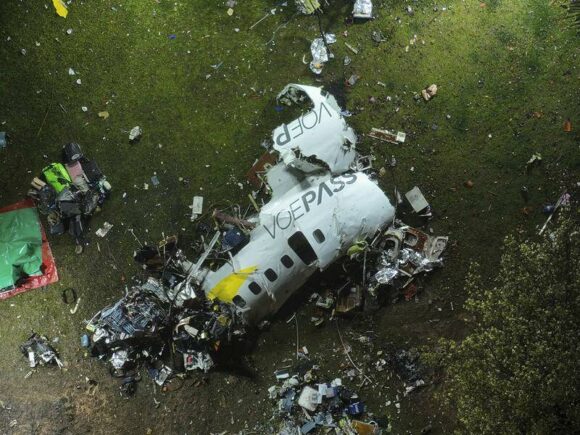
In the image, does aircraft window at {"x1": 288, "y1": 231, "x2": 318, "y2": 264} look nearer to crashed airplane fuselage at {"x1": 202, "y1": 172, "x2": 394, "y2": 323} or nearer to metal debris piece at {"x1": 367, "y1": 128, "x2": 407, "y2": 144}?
crashed airplane fuselage at {"x1": 202, "y1": 172, "x2": 394, "y2": 323}

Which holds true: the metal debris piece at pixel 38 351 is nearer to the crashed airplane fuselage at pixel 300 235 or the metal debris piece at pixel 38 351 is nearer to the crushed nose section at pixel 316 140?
the crashed airplane fuselage at pixel 300 235

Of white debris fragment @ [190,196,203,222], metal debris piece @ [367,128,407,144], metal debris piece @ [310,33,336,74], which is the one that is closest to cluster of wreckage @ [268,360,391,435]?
white debris fragment @ [190,196,203,222]

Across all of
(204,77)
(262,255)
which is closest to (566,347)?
(262,255)

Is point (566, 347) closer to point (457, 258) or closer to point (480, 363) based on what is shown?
point (480, 363)

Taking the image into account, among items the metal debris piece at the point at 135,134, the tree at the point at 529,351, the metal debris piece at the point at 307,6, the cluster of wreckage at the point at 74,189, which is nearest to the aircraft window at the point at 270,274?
the tree at the point at 529,351

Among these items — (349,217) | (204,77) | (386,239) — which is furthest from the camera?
(204,77)
